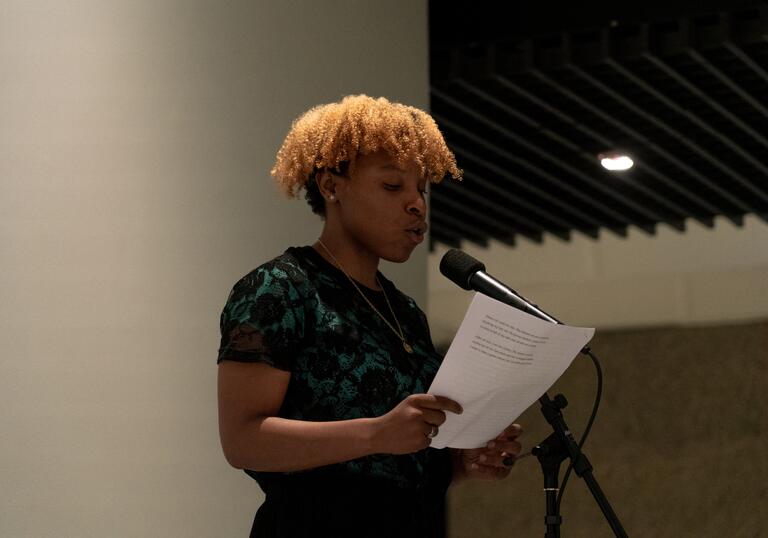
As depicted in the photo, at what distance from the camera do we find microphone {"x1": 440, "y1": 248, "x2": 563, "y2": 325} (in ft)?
5.27

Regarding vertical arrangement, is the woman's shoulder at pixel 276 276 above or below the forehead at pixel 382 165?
below

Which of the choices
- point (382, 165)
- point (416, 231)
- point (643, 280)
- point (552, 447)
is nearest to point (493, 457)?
point (552, 447)

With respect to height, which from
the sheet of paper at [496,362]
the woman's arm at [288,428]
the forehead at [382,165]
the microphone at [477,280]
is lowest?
the woman's arm at [288,428]

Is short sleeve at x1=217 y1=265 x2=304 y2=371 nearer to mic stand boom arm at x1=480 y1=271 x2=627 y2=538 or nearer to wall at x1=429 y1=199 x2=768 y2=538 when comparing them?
mic stand boom arm at x1=480 y1=271 x2=627 y2=538

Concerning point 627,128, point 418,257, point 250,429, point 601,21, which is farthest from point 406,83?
point 250,429

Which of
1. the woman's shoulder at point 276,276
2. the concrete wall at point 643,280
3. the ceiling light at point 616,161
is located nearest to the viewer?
the woman's shoulder at point 276,276

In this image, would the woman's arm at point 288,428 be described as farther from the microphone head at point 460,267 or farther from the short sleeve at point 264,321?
the microphone head at point 460,267

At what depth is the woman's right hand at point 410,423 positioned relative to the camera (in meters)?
1.54

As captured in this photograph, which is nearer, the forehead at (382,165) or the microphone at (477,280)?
the microphone at (477,280)

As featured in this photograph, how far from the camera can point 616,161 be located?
15.1 ft

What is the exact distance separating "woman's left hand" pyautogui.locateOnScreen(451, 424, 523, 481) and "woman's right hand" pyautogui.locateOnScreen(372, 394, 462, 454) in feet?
1.10

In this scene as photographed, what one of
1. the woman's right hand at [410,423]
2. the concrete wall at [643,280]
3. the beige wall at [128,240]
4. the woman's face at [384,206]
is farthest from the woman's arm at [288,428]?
the concrete wall at [643,280]

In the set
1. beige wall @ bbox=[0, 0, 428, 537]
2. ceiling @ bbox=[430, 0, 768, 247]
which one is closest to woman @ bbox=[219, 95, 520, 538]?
beige wall @ bbox=[0, 0, 428, 537]

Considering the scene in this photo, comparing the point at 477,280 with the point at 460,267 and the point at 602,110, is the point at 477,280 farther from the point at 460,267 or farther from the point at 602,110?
the point at 602,110
